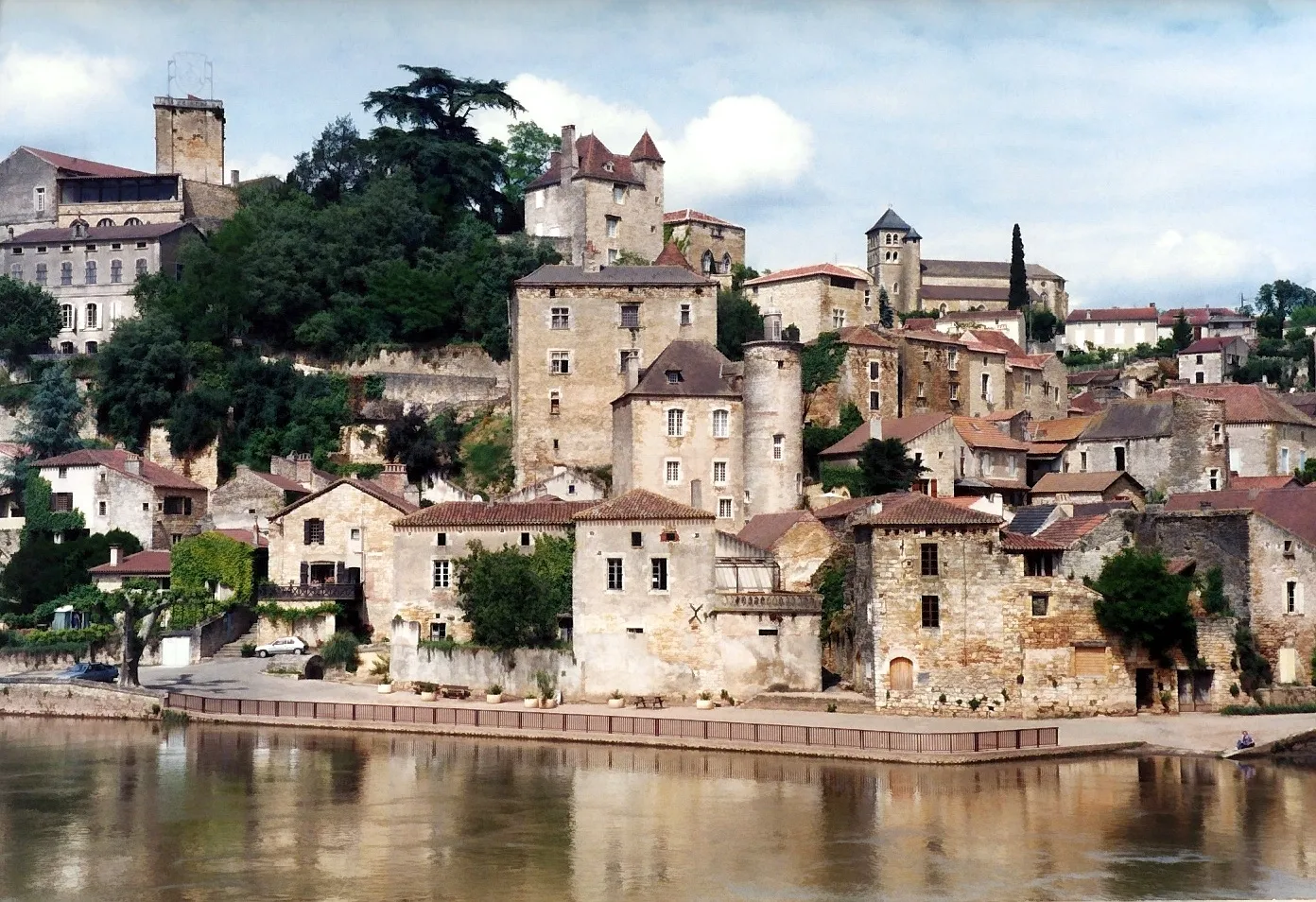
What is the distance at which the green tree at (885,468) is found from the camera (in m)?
60.0

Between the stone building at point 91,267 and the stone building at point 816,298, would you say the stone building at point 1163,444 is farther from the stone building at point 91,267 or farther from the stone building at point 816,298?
the stone building at point 91,267

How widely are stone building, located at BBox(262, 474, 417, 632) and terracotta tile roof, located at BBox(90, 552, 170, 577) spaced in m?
5.07

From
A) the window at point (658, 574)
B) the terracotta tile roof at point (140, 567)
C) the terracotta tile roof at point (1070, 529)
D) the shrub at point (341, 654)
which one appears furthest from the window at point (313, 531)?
the terracotta tile roof at point (1070, 529)

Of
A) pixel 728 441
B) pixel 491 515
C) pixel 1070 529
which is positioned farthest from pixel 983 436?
pixel 491 515

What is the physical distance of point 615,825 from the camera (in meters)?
34.6

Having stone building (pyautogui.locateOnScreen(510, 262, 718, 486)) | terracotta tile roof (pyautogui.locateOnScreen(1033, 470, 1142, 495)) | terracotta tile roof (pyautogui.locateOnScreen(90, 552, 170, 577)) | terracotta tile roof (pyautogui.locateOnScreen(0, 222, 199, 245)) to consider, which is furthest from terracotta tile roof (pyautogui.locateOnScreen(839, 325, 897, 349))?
terracotta tile roof (pyautogui.locateOnScreen(0, 222, 199, 245))

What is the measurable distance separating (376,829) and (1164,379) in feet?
223

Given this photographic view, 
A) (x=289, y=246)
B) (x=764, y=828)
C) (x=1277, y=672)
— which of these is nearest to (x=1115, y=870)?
(x=764, y=828)

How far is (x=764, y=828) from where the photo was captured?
34156 millimetres

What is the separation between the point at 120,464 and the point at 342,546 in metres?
12.3

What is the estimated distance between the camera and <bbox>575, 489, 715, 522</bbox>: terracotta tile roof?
4684 centimetres

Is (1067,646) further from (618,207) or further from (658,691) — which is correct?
(618,207)

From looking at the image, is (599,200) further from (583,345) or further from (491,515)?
(491,515)

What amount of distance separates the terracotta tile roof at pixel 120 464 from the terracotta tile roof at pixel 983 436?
92.0ft
